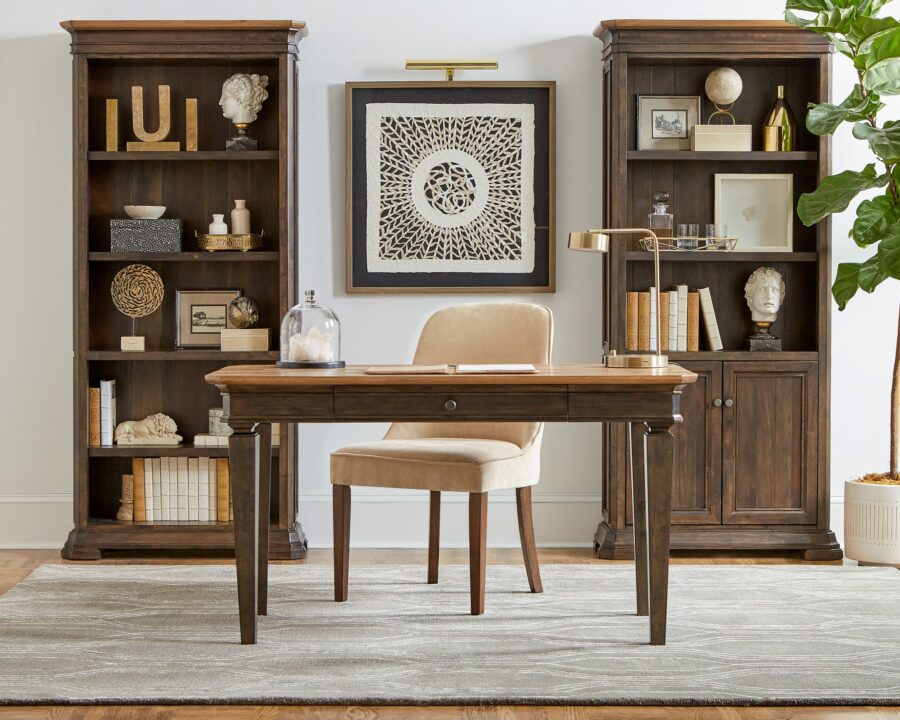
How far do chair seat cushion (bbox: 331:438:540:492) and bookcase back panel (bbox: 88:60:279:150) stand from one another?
1615mm

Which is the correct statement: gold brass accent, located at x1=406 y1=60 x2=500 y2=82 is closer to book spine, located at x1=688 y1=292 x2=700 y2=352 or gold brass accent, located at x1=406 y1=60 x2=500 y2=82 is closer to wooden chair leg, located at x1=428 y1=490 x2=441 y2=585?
book spine, located at x1=688 y1=292 x2=700 y2=352

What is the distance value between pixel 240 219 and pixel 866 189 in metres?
2.33

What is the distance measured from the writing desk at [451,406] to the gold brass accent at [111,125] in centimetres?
171

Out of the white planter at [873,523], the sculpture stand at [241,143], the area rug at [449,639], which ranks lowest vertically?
the area rug at [449,639]

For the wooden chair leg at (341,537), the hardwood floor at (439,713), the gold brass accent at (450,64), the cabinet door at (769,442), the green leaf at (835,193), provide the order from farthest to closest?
1. the gold brass accent at (450,64)
2. the cabinet door at (769,442)
3. the green leaf at (835,193)
4. the wooden chair leg at (341,537)
5. the hardwood floor at (439,713)

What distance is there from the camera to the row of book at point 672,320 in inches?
159

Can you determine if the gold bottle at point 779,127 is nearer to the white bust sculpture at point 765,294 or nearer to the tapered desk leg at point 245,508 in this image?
the white bust sculpture at point 765,294

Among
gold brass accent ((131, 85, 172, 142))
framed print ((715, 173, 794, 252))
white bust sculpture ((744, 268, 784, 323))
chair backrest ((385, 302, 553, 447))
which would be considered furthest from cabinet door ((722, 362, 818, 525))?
gold brass accent ((131, 85, 172, 142))

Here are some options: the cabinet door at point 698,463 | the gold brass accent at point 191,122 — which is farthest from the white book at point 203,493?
the cabinet door at point 698,463

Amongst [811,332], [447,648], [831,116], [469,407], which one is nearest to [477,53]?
[831,116]

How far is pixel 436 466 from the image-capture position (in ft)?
10.1

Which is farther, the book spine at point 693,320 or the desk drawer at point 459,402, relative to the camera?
the book spine at point 693,320

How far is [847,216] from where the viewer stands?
4262mm

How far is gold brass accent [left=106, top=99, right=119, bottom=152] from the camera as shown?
4.07 meters
